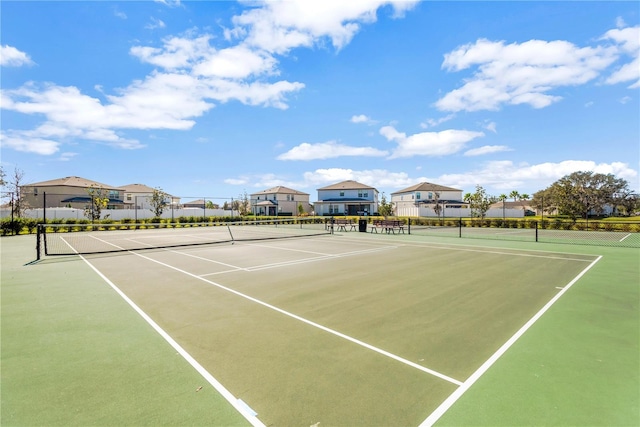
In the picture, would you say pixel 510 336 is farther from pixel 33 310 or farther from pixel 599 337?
pixel 33 310

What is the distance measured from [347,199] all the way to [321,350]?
214 feet

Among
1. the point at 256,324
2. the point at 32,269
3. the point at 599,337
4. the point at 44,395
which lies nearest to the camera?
the point at 44,395

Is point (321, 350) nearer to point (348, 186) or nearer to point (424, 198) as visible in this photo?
point (348, 186)

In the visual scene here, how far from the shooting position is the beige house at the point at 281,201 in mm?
68688

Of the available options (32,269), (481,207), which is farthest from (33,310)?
(481,207)

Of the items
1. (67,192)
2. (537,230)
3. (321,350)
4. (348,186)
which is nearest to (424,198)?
(348,186)

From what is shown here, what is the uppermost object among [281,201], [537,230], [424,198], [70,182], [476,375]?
[70,182]

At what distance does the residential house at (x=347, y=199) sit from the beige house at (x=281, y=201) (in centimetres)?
533

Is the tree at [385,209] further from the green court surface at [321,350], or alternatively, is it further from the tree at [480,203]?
the green court surface at [321,350]

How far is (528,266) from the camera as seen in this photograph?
10.8 m

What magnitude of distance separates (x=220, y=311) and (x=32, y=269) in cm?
876

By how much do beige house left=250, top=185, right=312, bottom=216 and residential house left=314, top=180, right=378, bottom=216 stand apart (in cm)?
533

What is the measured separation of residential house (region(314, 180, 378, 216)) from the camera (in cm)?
6712

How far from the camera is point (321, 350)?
14.1 ft
